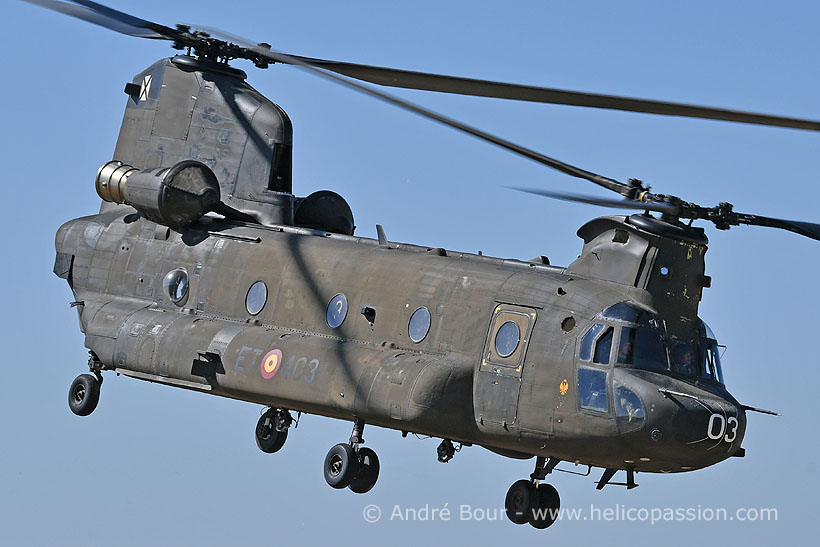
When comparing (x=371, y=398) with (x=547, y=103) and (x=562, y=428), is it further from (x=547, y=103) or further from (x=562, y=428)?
(x=547, y=103)

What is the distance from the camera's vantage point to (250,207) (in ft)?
99.7

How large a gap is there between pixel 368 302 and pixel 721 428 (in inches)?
256

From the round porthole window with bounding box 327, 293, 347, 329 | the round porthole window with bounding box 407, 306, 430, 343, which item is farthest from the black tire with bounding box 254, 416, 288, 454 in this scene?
the round porthole window with bounding box 407, 306, 430, 343

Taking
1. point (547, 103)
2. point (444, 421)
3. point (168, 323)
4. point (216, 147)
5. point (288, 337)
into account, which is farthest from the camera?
point (216, 147)

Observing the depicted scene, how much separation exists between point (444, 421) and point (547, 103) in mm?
5390

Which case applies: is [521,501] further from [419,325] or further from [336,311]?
[336,311]

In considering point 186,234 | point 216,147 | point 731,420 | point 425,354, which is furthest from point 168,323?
point 731,420

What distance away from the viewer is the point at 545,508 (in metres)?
25.8

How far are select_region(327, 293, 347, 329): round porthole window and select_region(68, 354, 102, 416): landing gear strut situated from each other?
642cm

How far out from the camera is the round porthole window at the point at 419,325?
2541cm

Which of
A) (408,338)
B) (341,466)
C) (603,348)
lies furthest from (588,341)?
(341,466)

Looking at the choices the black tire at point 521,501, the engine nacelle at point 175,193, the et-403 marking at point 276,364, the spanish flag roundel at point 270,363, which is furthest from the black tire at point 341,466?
the engine nacelle at point 175,193

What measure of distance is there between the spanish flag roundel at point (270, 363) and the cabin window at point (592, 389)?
5835mm

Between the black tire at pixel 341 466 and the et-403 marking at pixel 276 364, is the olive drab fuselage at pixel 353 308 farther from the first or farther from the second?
the black tire at pixel 341 466
